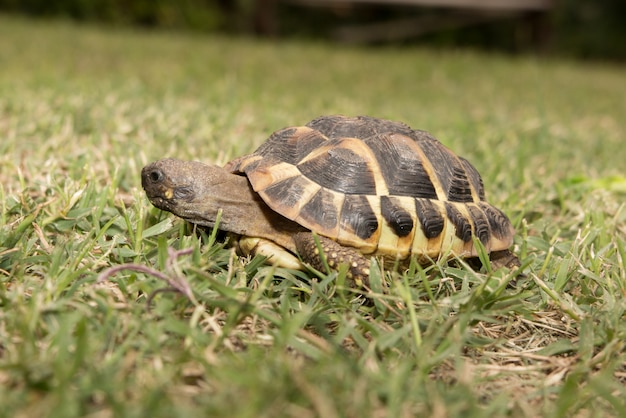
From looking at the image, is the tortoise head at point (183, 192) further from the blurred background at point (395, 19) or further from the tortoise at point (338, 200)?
the blurred background at point (395, 19)

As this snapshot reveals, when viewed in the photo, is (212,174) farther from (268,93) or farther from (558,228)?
(268,93)

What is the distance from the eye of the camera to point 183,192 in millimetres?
1866

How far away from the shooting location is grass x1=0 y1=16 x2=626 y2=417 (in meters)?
1.17

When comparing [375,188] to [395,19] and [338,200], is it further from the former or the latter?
[395,19]

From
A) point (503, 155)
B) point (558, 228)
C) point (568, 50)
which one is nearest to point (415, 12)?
point (568, 50)

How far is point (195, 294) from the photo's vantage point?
1.49 metres

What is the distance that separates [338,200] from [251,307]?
1.68 ft

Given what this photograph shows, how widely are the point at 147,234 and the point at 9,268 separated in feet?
1.33

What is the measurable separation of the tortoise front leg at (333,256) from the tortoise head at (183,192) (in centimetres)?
29

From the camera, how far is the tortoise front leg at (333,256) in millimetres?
1704

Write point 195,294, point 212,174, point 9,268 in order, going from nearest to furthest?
point 195,294 < point 9,268 < point 212,174

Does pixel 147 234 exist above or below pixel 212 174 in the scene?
below

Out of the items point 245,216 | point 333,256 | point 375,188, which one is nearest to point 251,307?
point 333,256

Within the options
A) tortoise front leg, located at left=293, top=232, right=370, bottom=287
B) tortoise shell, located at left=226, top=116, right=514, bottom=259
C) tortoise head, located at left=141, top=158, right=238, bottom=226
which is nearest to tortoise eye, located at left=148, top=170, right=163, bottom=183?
tortoise head, located at left=141, top=158, right=238, bottom=226
